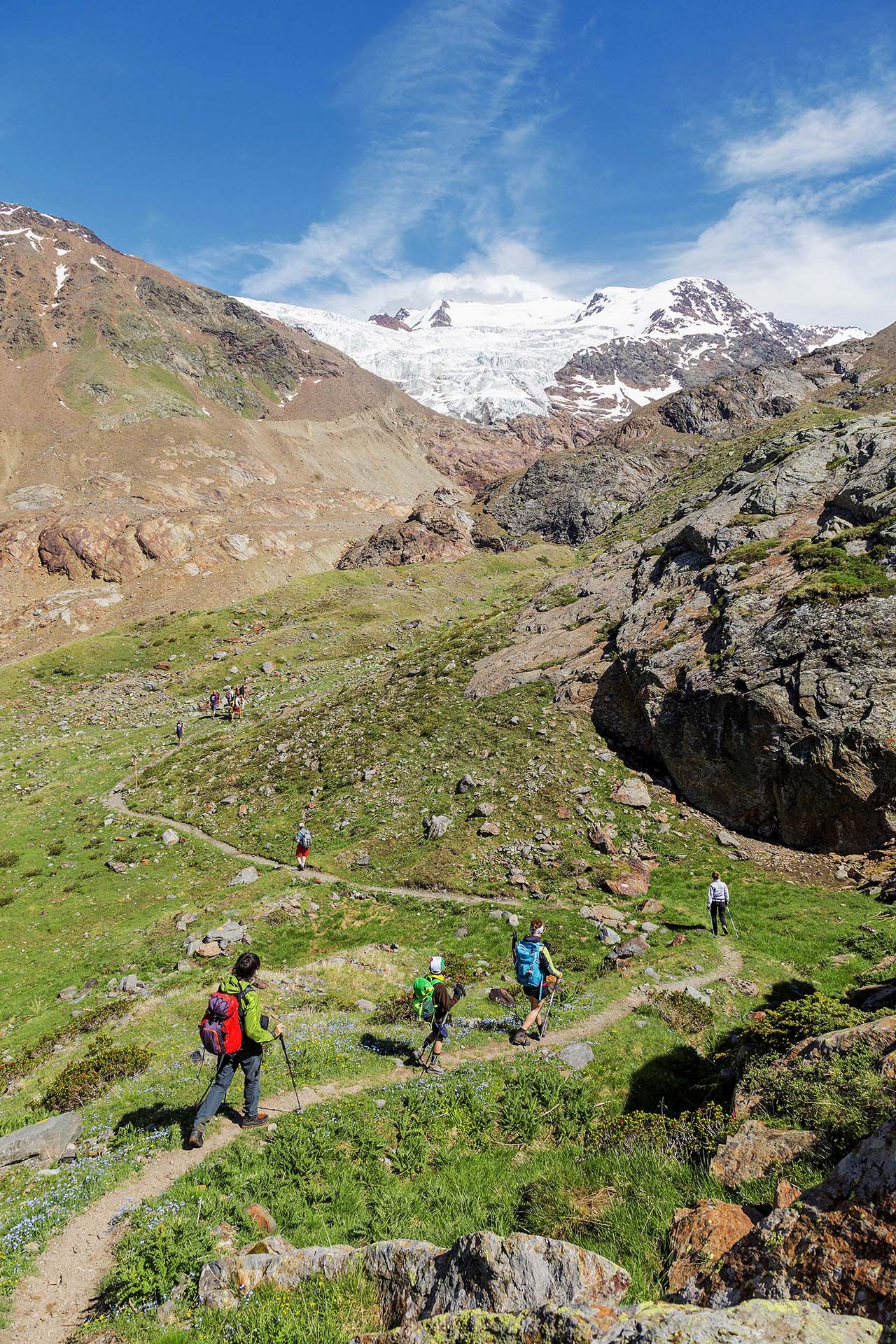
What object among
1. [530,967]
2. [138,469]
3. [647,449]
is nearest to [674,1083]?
[530,967]

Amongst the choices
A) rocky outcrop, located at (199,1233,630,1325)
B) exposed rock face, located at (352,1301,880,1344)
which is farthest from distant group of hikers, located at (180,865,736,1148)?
exposed rock face, located at (352,1301,880,1344)

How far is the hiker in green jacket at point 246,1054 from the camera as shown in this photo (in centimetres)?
1142

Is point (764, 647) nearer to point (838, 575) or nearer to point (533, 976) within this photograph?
point (838, 575)

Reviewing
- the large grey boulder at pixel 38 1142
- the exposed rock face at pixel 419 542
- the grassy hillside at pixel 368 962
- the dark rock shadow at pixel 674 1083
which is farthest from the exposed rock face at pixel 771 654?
the exposed rock face at pixel 419 542

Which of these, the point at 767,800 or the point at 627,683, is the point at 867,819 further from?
the point at 627,683

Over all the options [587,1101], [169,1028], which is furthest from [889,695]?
[169,1028]

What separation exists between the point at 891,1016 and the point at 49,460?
161675mm

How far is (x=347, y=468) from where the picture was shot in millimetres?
170625

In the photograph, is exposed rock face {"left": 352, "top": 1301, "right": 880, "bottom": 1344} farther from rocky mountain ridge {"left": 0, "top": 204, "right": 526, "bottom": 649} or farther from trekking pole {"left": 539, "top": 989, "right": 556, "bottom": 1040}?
rocky mountain ridge {"left": 0, "top": 204, "right": 526, "bottom": 649}

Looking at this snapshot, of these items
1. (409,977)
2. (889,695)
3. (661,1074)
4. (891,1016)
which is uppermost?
(889,695)

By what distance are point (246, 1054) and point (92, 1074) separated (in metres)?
6.35

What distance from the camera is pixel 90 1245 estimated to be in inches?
341

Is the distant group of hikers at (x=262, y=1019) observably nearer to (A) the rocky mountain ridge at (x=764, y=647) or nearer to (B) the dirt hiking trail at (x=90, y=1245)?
(B) the dirt hiking trail at (x=90, y=1245)

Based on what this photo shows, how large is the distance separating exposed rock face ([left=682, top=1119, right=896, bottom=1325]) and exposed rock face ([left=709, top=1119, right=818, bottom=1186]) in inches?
82.9
